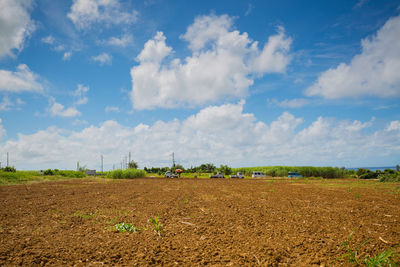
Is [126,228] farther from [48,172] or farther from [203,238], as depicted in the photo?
[48,172]

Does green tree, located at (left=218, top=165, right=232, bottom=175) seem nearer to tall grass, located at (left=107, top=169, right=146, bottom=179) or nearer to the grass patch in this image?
tall grass, located at (left=107, top=169, right=146, bottom=179)

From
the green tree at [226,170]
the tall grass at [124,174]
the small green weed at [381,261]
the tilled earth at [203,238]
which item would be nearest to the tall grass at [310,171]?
the green tree at [226,170]

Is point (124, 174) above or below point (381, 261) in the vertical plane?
below

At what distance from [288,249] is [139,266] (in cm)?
293

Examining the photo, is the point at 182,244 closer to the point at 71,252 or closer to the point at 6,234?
the point at 71,252

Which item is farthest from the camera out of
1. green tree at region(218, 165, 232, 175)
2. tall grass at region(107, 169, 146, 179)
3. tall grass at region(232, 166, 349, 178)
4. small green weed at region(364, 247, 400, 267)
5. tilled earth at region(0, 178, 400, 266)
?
green tree at region(218, 165, 232, 175)

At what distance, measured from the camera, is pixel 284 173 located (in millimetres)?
51312

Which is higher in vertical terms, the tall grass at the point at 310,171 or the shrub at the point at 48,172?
the shrub at the point at 48,172

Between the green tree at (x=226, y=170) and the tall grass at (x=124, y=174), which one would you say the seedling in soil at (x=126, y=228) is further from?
the green tree at (x=226, y=170)

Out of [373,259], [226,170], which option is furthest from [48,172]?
[373,259]

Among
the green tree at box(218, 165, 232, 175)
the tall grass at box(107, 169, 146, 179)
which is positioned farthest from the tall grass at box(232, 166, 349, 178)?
the tall grass at box(107, 169, 146, 179)

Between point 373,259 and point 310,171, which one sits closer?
point 373,259

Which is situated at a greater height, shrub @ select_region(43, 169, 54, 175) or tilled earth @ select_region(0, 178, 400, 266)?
tilled earth @ select_region(0, 178, 400, 266)

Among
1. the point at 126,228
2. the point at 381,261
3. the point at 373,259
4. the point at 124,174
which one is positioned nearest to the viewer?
the point at 381,261
